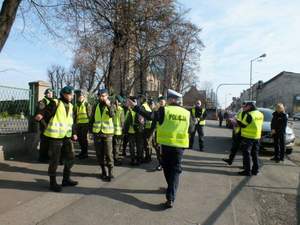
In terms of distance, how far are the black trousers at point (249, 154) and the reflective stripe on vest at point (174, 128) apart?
10.3ft

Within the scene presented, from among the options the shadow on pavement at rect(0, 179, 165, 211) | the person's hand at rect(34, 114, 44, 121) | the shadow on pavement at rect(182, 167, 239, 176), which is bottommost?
the shadow on pavement at rect(0, 179, 165, 211)

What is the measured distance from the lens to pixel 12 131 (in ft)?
33.0

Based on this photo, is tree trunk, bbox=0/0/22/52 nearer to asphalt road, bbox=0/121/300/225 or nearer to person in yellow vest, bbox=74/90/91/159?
person in yellow vest, bbox=74/90/91/159

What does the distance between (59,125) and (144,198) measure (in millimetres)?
2063

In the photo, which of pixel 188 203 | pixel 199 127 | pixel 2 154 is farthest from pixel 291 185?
pixel 2 154

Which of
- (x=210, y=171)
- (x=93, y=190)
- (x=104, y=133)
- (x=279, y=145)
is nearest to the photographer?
(x=93, y=190)

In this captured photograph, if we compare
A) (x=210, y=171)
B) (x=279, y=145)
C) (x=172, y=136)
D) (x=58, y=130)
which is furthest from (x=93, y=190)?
(x=279, y=145)

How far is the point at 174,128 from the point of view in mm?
6277

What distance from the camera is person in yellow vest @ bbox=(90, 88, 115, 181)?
25.7 ft

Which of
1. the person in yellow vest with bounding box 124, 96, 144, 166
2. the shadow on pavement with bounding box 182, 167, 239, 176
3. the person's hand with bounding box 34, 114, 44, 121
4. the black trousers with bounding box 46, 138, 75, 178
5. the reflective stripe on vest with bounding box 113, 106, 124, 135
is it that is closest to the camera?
the person's hand with bounding box 34, 114, 44, 121

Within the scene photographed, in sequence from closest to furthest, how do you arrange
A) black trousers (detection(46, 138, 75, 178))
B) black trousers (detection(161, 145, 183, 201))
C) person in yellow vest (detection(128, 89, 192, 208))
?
black trousers (detection(161, 145, 183, 201)) → person in yellow vest (detection(128, 89, 192, 208)) → black trousers (detection(46, 138, 75, 178))

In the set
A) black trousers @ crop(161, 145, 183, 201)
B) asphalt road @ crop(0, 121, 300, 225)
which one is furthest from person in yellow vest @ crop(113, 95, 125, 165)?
black trousers @ crop(161, 145, 183, 201)

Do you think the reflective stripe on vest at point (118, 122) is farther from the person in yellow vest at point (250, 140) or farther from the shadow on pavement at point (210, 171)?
the person in yellow vest at point (250, 140)

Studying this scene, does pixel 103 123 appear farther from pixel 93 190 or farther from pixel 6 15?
pixel 6 15
